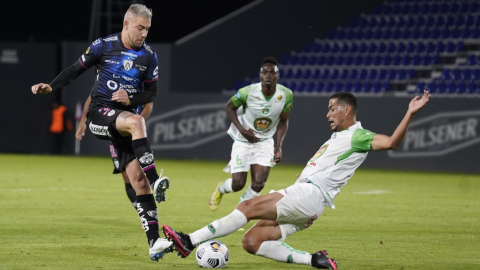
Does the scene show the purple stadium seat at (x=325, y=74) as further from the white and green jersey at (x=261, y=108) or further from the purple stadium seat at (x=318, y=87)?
the white and green jersey at (x=261, y=108)

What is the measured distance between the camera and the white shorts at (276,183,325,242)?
586cm

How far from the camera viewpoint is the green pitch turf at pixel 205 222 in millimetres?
6590

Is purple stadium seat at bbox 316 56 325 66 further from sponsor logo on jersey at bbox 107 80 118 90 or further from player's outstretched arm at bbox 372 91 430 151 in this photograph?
player's outstretched arm at bbox 372 91 430 151

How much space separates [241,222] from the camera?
19.1 ft

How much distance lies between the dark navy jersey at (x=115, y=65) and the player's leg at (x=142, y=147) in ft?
1.41

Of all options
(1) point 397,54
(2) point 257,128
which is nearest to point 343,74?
(1) point 397,54

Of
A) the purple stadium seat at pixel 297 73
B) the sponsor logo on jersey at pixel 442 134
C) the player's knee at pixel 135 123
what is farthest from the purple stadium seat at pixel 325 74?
the player's knee at pixel 135 123

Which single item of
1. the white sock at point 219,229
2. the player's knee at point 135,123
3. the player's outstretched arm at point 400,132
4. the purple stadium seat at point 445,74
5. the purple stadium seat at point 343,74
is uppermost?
the purple stadium seat at point 445,74

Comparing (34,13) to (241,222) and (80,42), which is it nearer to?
(80,42)

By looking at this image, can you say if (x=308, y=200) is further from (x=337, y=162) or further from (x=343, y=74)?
(x=343, y=74)

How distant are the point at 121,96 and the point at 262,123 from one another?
12.4 feet

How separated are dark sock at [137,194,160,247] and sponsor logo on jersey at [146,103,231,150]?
49.2ft

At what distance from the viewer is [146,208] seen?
21.5 ft

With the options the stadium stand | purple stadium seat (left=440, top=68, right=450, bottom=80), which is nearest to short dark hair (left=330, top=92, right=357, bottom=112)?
the stadium stand
